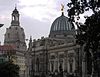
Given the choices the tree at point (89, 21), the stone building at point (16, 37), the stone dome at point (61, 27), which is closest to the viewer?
the tree at point (89, 21)

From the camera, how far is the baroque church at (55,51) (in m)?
99.9

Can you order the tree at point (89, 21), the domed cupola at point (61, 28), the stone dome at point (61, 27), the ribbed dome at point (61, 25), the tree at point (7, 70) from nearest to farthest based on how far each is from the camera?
the tree at point (89, 21), the tree at point (7, 70), the domed cupola at point (61, 28), the stone dome at point (61, 27), the ribbed dome at point (61, 25)

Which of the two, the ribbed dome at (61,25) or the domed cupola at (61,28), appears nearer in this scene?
the domed cupola at (61,28)

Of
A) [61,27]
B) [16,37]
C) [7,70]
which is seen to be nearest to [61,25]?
[61,27]

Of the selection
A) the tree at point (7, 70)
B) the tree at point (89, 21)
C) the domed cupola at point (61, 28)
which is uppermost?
the domed cupola at point (61, 28)

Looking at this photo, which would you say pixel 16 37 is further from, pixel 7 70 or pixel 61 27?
pixel 7 70

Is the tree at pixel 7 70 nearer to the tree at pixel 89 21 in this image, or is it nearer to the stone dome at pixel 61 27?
Result: the tree at pixel 89 21

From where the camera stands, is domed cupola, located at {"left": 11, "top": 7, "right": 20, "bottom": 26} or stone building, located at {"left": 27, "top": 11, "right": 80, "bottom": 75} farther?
domed cupola, located at {"left": 11, "top": 7, "right": 20, "bottom": 26}

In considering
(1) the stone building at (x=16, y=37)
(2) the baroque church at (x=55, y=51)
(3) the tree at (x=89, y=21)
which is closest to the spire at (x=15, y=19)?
(1) the stone building at (x=16, y=37)

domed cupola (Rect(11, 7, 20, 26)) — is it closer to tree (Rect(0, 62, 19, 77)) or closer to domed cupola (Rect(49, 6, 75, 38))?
domed cupola (Rect(49, 6, 75, 38))

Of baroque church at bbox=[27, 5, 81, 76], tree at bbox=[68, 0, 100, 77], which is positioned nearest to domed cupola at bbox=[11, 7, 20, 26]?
baroque church at bbox=[27, 5, 81, 76]

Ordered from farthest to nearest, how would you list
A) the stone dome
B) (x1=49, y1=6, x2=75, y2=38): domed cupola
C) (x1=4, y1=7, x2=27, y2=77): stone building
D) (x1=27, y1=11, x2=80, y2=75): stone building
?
(x1=4, y1=7, x2=27, y2=77): stone building → the stone dome → (x1=49, y1=6, x2=75, y2=38): domed cupola → (x1=27, y1=11, x2=80, y2=75): stone building

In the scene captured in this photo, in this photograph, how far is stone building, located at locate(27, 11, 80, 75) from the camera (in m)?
99.8

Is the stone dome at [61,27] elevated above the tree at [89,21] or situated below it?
above
